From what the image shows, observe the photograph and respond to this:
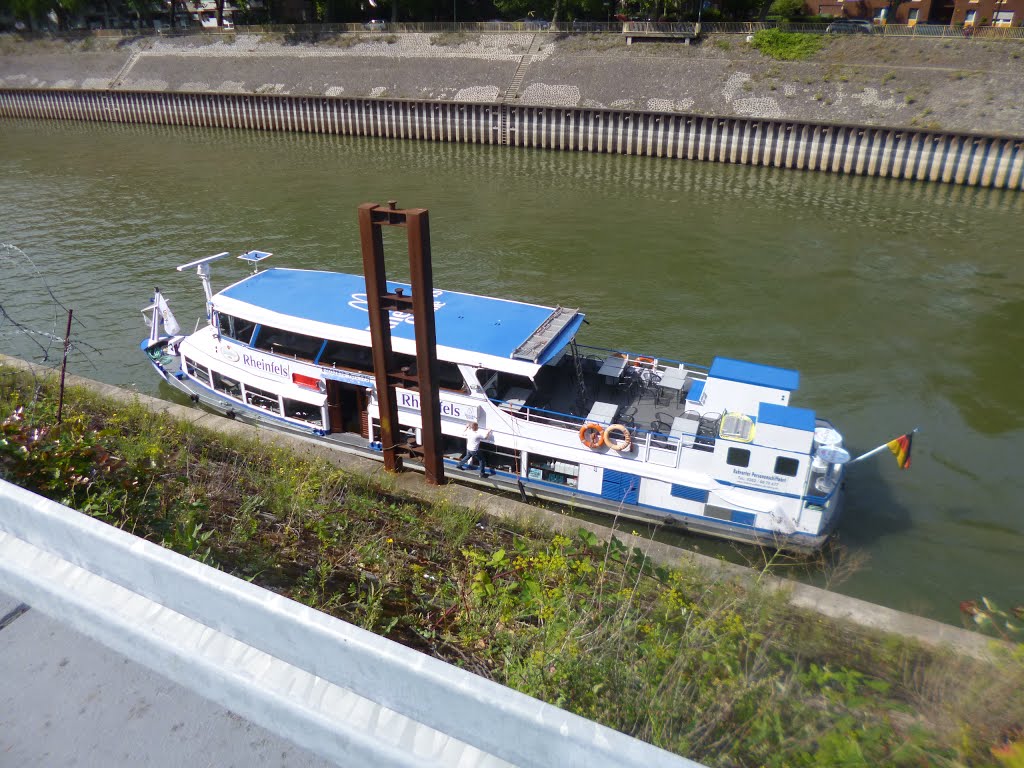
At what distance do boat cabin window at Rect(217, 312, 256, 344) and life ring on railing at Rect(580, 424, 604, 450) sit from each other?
746 cm

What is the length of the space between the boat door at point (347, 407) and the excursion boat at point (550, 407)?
0.09ft

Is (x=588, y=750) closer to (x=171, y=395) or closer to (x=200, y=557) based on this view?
(x=200, y=557)

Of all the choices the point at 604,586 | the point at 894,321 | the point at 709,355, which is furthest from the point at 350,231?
the point at 604,586

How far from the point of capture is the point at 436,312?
1399cm

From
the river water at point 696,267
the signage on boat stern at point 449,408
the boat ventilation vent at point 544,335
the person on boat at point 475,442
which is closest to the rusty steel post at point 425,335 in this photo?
the person on boat at point 475,442

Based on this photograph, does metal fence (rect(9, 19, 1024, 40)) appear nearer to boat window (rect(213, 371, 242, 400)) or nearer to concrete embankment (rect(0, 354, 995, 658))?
boat window (rect(213, 371, 242, 400))

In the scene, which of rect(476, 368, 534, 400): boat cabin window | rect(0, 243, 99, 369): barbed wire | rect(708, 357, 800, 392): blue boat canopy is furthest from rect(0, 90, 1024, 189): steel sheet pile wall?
rect(476, 368, 534, 400): boat cabin window

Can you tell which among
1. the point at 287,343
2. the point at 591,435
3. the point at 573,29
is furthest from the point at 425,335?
the point at 573,29

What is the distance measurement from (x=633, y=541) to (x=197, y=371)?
12.3 m

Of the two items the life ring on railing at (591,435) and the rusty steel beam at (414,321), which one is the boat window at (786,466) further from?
the rusty steel beam at (414,321)

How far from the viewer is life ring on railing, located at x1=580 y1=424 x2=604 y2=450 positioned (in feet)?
40.7

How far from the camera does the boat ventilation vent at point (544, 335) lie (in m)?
12.3

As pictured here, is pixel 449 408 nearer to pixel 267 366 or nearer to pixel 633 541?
pixel 267 366

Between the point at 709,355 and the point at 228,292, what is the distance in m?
12.2
